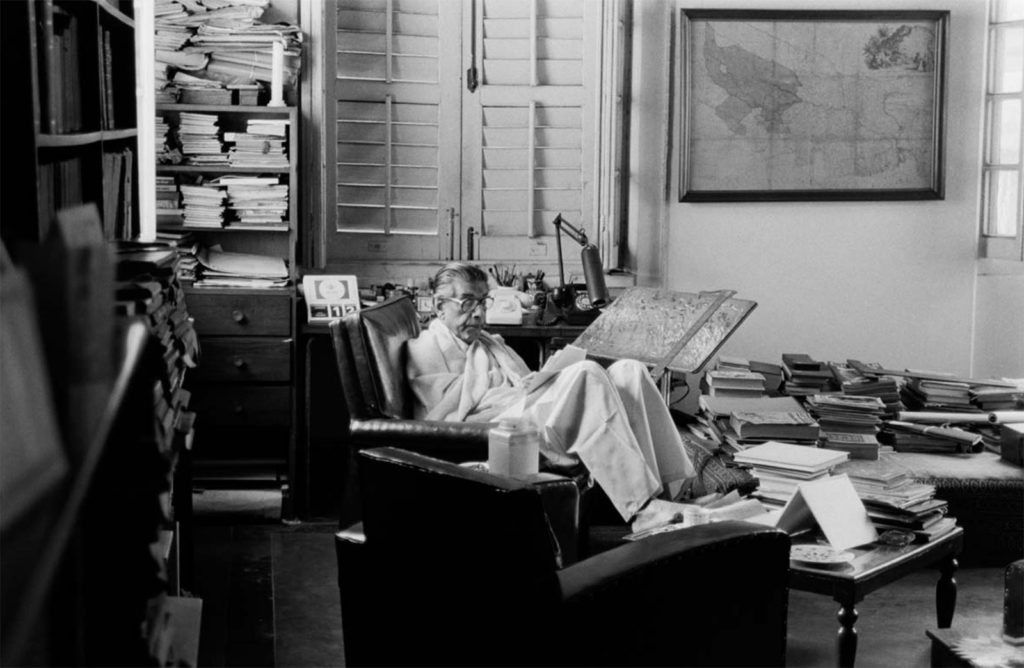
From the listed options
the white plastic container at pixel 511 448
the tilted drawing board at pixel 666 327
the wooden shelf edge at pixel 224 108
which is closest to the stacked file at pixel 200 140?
the wooden shelf edge at pixel 224 108

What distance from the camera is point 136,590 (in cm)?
135

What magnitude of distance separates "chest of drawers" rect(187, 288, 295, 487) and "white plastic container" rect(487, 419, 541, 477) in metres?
1.96

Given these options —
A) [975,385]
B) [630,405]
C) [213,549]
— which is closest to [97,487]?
[630,405]

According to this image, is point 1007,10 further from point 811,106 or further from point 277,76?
point 277,76

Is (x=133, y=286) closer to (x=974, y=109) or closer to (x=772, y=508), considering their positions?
(x=772, y=508)

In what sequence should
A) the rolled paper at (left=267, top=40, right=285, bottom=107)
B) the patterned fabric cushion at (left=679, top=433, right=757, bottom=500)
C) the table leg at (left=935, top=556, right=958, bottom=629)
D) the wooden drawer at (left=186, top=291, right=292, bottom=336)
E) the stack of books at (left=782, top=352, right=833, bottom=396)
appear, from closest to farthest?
the table leg at (left=935, top=556, right=958, bottom=629), the patterned fabric cushion at (left=679, top=433, right=757, bottom=500), the wooden drawer at (left=186, top=291, right=292, bottom=336), the rolled paper at (left=267, top=40, right=285, bottom=107), the stack of books at (left=782, top=352, right=833, bottom=396)

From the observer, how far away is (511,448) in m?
3.53

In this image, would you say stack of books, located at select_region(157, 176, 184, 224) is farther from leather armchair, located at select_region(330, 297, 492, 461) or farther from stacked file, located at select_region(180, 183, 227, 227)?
leather armchair, located at select_region(330, 297, 492, 461)

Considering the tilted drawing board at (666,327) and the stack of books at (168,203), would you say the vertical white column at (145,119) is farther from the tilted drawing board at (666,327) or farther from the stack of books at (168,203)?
the tilted drawing board at (666,327)

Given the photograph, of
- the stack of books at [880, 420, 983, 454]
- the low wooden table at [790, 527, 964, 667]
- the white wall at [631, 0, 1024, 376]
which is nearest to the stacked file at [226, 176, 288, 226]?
the white wall at [631, 0, 1024, 376]

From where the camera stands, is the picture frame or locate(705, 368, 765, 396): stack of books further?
locate(705, 368, 765, 396): stack of books

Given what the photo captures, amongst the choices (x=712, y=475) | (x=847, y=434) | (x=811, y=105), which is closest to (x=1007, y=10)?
(x=811, y=105)

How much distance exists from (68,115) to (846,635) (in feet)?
7.58

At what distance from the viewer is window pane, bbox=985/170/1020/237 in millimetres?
6164
